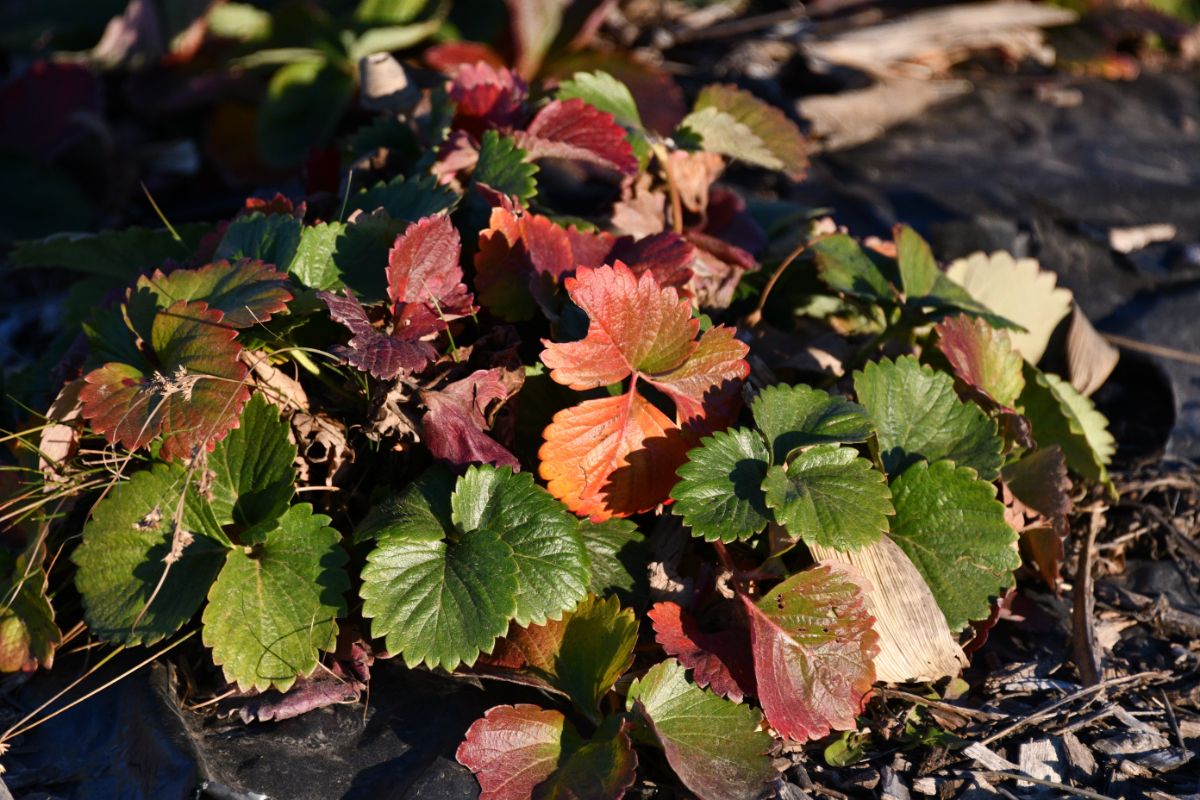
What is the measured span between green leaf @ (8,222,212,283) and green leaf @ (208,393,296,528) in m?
0.51

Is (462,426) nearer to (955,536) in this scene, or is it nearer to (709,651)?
(709,651)

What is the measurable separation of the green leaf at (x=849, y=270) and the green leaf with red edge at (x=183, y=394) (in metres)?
1.05

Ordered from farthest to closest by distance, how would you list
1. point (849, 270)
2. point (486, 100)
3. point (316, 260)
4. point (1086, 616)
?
point (486, 100), point (849, 270), point (1086, 616), point (316, 260)

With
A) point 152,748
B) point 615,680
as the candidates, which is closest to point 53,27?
point 152,748

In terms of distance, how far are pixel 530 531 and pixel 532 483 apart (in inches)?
2.9

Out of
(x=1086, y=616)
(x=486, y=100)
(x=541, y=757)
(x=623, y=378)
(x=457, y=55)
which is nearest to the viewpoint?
(x=541, y=757)

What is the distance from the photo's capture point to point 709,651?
5.29ft

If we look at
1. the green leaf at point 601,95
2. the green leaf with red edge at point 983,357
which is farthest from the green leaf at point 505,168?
the green leaf with red edge at point 983,357

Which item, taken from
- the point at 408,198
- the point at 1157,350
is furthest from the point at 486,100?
the point at 1157,350

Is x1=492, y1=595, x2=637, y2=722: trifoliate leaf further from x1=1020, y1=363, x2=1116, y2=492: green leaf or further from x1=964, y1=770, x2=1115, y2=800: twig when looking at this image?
x1=1020, y1=363, x2=1116, y2=492: green leaf

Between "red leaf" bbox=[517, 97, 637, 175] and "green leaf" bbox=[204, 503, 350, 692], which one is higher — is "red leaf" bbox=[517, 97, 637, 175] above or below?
above

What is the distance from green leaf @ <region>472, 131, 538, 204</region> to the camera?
6.17ft

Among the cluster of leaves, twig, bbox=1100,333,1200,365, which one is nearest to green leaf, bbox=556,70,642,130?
the cluster of leaves

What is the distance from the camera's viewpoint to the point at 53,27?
3.66 meters
